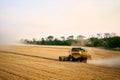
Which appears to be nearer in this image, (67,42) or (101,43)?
(101,43)

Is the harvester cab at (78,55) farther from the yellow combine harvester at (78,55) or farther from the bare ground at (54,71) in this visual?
the bare ground at (54,71)

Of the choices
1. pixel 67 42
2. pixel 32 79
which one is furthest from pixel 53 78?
pixel 67 42

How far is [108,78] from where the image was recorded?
15.2 m

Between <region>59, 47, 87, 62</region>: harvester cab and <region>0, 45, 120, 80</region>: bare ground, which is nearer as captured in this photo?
<region>0, 45, 120, 80</region>: bare ground

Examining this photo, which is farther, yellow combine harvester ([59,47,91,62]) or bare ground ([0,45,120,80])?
yellow combine harvester ([59,47,91,62])

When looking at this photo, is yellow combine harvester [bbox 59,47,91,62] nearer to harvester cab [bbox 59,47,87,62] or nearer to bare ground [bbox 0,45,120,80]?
harvester cab [bbox 59,47,87,62]

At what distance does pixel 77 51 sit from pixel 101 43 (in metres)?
36.3

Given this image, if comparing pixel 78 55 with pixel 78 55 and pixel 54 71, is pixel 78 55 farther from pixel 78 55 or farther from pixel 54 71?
Answer: pixel 54 71

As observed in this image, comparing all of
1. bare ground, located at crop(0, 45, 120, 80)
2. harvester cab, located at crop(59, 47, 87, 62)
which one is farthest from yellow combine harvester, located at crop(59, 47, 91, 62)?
bare ground, located at crop(0, 45, 120, 80)

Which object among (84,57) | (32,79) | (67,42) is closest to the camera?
(32,79)

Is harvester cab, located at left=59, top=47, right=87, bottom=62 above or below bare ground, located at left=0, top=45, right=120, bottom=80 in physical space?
above

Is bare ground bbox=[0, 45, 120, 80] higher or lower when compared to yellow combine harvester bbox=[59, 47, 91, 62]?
lower

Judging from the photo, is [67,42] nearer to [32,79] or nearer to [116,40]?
[116,40]

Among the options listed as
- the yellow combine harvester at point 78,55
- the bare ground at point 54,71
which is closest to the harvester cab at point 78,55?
the yellow combine harvester at point 78,55
